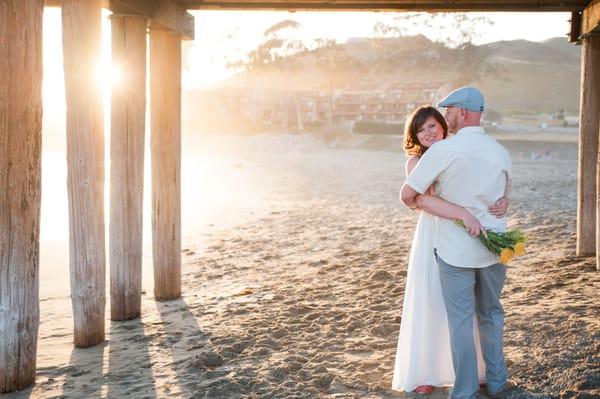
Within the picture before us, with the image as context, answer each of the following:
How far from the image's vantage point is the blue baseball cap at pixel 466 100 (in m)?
3.81

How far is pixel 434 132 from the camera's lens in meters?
4.18

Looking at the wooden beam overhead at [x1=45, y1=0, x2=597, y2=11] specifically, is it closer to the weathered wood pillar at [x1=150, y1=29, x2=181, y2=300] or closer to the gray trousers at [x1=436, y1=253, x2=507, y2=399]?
the weathered wood pillar at [x1=150, y1=29, x2=181, y2=300]

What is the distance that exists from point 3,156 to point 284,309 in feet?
10.4

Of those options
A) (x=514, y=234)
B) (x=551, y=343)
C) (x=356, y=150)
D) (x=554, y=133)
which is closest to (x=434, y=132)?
(x=514, y=234)

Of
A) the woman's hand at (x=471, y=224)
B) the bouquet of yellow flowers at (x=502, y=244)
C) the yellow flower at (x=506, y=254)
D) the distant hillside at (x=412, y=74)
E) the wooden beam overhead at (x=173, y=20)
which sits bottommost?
the yellow flower at (x=506, y=254)

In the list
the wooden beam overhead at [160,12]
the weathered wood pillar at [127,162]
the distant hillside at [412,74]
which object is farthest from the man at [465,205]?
the distant hillside at [412,74]

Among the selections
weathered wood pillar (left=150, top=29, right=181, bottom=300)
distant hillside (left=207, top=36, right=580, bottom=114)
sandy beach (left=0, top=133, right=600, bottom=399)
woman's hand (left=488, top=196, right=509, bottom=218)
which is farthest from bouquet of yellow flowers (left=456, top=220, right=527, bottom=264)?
distant hillside (left=207, top=36, right=580, bottom=114)

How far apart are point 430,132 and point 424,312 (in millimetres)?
1100

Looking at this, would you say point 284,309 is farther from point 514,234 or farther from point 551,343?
point 514,234

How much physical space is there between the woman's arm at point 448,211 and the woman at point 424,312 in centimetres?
20

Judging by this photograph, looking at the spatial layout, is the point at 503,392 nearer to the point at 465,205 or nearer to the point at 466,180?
the point at 465,205

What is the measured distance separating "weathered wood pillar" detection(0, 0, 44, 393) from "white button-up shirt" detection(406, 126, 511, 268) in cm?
261

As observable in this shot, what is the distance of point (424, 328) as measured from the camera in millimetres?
4199

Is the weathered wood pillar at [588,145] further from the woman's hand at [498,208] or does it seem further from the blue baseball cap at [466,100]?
the blue baseball cap at [466,100]
